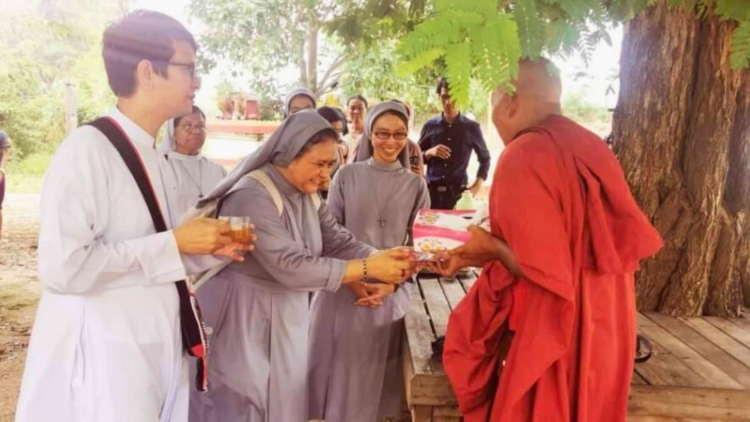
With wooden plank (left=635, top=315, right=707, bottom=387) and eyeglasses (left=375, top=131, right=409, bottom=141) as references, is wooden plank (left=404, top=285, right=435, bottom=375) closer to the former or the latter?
wooden plank (left=635, top=315, right=707, bottom=387)

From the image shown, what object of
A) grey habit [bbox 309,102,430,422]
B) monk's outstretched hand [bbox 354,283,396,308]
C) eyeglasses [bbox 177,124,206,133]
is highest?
eyeglasses [bbox 177,124,206,133]

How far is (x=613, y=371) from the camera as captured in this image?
6.13ft

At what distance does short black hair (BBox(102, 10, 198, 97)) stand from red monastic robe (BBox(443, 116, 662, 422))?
1.10m

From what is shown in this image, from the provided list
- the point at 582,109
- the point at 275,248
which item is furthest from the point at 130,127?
the point at 582,109

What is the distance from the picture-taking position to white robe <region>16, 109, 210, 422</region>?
1.56m

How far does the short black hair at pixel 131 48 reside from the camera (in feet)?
5.63

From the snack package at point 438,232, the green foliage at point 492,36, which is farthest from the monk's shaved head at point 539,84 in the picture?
the snack package at point 438,232

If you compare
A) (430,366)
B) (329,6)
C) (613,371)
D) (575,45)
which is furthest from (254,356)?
(329,6)

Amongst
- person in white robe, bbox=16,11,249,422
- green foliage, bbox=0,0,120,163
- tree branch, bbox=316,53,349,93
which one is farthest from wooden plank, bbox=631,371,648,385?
green foliage, bbox=0,0,120,163

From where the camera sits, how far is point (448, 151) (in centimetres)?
570

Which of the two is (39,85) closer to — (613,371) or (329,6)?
(329,6)

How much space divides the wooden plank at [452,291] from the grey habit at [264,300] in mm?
836

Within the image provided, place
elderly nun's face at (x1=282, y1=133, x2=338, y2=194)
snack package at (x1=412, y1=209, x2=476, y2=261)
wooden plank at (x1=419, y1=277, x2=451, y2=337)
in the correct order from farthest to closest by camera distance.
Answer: wooden plank at (x1=419, y1=277, x2=451, y2=337)
elderly nun's face at (x1=282, y1=133, x2=338, y2=194)
snack package at (x1=412, y1=209, x2=476, y2=261)

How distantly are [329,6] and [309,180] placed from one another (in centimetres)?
322
